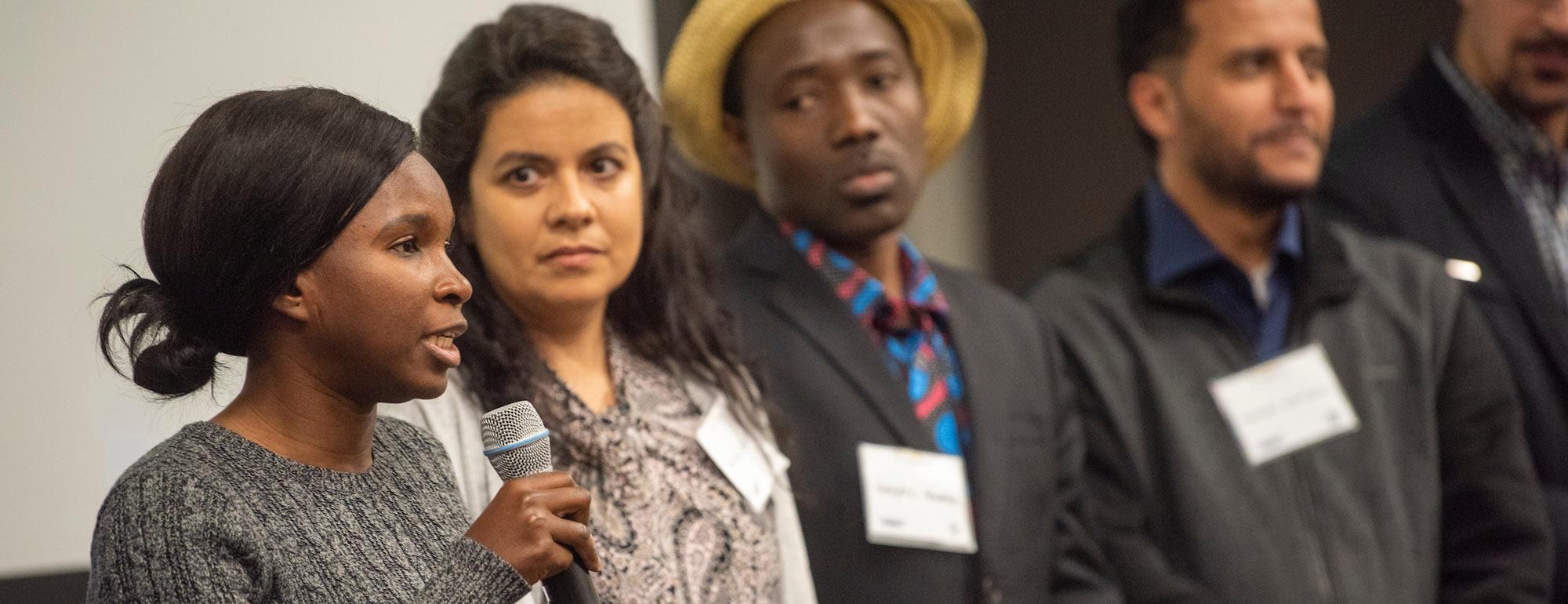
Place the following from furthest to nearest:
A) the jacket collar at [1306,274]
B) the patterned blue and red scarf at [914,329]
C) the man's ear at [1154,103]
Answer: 1. the man's ear at [1154,103]
2. the jacket collar at [1306,274]
3. the patterned blue and red scarf at [914,329]

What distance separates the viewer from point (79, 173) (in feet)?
5.50

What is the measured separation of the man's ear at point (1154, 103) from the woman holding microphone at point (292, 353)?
83.1 inches

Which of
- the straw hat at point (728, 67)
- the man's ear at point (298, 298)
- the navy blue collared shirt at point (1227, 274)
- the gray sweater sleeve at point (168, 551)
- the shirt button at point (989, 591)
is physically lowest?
the shirt button at point (989, 591)

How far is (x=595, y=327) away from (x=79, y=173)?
1.99 feet

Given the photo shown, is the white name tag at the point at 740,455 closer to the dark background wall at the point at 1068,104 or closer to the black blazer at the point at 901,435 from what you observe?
the black blazer at the point at 901,435

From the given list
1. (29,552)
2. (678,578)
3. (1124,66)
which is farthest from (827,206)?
(29,552)

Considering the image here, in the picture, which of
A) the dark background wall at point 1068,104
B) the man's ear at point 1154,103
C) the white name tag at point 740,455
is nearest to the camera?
the white name tag at point 740,455

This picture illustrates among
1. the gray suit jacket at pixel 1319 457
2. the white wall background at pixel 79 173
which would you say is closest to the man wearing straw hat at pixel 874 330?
the gray suit jacket at pixel 1319 457

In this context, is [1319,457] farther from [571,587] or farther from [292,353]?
[292,353]

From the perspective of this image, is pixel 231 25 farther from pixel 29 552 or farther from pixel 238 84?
pixel 29 552

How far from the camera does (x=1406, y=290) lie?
9.49ft

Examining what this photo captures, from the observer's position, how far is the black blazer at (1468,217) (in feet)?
9.60

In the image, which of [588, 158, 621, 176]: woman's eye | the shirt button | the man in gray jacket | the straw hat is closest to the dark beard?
the man in gray jacket

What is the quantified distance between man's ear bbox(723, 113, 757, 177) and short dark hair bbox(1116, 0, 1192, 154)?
94 cm
